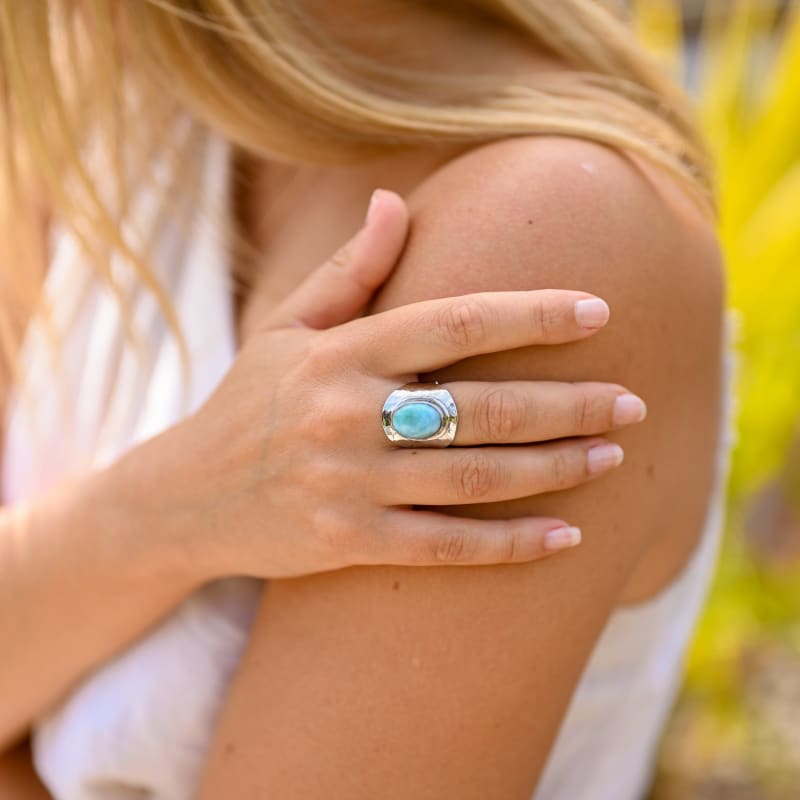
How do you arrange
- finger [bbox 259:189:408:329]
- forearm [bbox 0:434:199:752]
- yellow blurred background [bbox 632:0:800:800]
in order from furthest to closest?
1. yellow blurred background [bbox 632:0:800:800]
2. forearm [bbox 0:434:199:752]
3. finger [bbox 259:189:408:329]

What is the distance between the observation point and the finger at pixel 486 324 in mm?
856

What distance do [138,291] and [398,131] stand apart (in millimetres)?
534

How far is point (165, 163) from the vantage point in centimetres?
150

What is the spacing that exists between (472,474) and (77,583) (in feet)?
1.73

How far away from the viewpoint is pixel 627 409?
897 millimetres

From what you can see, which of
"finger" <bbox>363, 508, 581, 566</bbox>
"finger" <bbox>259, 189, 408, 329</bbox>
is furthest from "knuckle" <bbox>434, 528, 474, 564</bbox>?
"finger" <bbox>259, 189, 408, 329</bbox>

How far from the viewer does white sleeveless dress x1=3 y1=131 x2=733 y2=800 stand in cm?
111

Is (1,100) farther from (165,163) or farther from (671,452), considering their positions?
(671,452)

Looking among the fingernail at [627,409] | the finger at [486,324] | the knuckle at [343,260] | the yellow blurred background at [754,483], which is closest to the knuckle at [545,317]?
the finger at [486,324]

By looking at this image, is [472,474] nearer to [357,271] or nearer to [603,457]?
[603,457]

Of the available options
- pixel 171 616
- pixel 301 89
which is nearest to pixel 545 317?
pixel 301 89

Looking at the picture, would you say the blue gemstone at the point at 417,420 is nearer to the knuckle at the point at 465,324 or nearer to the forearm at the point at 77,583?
the knuckle at the point at 465,324

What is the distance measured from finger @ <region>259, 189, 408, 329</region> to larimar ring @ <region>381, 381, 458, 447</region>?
6.1 inches

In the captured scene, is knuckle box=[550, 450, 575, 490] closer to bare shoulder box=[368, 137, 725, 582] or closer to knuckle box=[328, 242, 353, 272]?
bare shoulder box=[368, 137, 725, 582]
